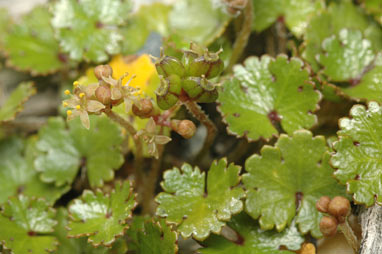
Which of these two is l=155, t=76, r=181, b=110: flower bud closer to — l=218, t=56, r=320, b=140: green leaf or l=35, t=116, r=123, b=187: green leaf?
l=218, t=56, r=320, b=140: green leaf

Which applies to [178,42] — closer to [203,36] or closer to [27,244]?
[203,36]

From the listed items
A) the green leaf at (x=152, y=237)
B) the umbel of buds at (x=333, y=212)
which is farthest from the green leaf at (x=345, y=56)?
the green leaf at (x=152, y=237)

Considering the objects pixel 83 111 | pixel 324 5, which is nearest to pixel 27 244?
pixel 83 111

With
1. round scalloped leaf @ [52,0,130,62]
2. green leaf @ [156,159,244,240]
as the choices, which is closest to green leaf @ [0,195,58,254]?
green leaf @ [156,159,244,240]

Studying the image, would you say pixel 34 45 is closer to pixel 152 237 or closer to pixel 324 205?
pixel 152 237

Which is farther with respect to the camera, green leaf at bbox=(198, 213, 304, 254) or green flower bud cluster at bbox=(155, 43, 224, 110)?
green leaf at bbox=(198, 213, 304, 254)

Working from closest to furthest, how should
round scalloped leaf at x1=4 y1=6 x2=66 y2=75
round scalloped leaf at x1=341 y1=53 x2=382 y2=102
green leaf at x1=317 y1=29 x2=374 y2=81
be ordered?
round scalloped leaf at x1=341 y1=53 x2=382 y2=102 → green leaf at x1=317 y1=29 x2=374 y2=81 → round scalloped leaf at x1=4 y1=6 x2=66 y2=75

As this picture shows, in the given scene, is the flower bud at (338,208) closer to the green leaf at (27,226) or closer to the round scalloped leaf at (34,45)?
the green leaf at (27,226)
